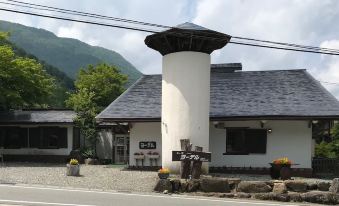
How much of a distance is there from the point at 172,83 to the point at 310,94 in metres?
7.30

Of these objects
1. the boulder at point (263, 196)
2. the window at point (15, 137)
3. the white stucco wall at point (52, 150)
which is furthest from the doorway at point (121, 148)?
the boulder at point (263, 196)

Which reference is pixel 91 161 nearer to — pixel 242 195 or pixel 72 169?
pixel 72 169

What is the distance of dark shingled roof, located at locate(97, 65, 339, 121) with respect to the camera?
20.0 metres

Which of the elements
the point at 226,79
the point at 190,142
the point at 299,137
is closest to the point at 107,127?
the point at 226,79

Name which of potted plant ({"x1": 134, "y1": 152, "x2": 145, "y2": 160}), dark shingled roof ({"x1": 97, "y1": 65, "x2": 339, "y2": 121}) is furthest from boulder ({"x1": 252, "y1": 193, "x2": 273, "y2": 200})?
potted plant ({"x1": 134, "y1": 152, "x2": 145, "y2": 160})

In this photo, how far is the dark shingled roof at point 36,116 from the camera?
86.8 feet

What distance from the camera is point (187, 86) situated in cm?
1869

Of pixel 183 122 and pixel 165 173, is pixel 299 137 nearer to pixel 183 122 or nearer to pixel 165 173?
pixel 183 122

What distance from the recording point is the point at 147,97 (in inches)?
904

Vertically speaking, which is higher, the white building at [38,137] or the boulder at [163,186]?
the white building at [38,137]

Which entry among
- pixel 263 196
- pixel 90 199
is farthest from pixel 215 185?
pixel 90 199

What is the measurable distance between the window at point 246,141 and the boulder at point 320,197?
7177 mm

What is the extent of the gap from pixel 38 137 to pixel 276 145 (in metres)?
14.9

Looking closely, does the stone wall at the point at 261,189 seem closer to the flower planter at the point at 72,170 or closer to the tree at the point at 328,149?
the flower planter at the point at 72,170
